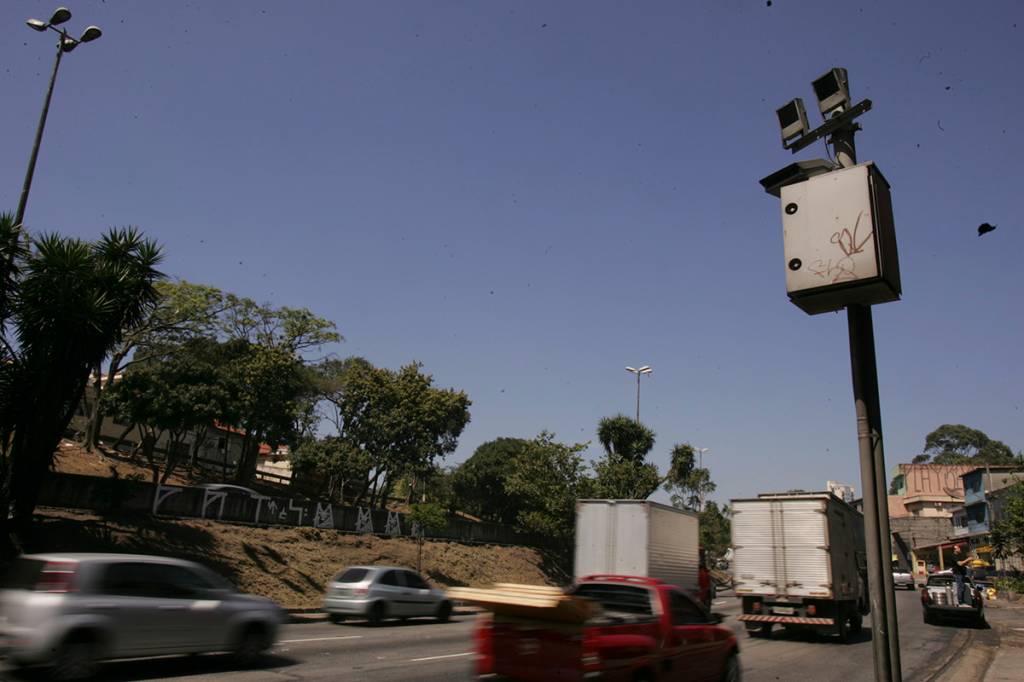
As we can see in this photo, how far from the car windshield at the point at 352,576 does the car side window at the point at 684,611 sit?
1178 centimetres

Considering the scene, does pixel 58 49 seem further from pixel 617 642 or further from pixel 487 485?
pixel 487 485

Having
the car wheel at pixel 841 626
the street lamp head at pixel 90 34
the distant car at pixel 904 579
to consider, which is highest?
the street lamp head at pixel 90 34

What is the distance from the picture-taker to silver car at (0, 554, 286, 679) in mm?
7926

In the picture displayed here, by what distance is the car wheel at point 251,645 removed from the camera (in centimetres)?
996

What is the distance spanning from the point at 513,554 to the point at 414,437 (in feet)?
39.8

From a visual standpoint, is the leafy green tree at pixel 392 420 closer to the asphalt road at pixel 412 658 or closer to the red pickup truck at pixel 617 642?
the asphalt road at pixel 412 658

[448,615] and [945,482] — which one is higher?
[945,482]

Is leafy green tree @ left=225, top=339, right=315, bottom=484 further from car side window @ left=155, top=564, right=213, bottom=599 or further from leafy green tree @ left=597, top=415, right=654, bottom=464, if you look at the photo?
car side window @ left=155, top=564, right=213, bottom=599

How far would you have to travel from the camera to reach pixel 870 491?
3723 millimetres

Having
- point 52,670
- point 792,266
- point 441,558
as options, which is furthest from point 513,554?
point 792,266

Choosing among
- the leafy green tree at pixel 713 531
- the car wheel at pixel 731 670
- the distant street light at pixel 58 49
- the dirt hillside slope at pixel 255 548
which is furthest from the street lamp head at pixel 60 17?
the leafy green tree at pixel 713 531

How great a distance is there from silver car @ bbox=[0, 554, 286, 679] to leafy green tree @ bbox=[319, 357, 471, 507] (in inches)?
1505

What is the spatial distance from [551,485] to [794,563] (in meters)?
27.1

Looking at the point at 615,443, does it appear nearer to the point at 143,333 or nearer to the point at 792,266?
the point at 143,333
